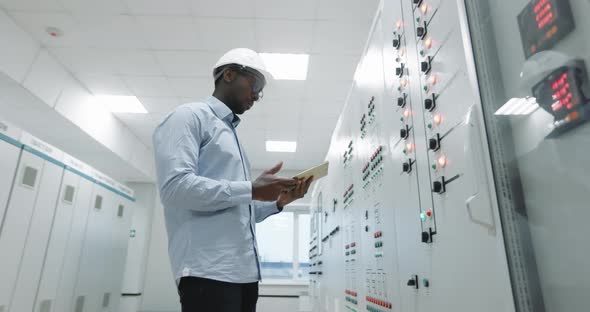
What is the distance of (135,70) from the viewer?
15.5 ft

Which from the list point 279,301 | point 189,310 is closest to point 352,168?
point 189,310

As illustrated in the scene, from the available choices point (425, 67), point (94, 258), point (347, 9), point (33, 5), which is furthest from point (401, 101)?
point (94, 258)

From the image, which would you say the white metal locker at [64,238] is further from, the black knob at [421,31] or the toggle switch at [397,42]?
the black knob at [421,31]

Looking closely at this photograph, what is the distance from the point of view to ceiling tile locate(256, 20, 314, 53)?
3801mm

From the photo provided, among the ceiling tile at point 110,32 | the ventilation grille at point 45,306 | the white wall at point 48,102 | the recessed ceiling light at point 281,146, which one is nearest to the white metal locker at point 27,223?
the ventilation grille at point 45,306

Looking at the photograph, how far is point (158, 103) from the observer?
566 cm

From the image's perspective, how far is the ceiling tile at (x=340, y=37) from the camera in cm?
382

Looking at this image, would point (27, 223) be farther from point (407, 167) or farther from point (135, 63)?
point (407, 167)

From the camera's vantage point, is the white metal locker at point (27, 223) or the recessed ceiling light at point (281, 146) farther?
the recessed ceiling light at point (281, 146)

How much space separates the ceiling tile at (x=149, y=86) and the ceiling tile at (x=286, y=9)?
198 centimetres

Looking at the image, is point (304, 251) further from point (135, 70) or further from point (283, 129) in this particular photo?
point (135, 70)

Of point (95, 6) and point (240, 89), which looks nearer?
point (240, 89)

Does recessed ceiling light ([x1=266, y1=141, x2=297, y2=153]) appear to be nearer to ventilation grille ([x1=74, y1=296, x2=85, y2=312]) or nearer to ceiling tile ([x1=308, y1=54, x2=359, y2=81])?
ceiling tile ([x1=308, y1=54, x2=359, y2=81])

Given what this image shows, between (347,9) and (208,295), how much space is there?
3204 millimetres
